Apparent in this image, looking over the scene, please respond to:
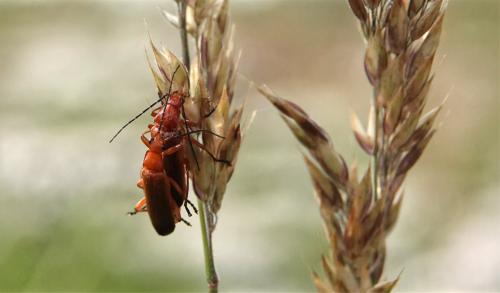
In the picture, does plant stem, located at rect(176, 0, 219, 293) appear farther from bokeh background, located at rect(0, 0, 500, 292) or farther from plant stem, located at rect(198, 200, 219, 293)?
bokeh background, located at rect(0, 0, 500, 292)

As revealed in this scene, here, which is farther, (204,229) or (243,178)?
(243,178)

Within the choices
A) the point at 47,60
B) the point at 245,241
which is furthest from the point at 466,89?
the point at 47,60

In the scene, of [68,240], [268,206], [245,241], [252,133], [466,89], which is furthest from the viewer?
[466,89]

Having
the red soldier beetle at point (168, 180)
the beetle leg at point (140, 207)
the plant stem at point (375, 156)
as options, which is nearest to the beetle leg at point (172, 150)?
the red soldier beetle at point (168, 180)

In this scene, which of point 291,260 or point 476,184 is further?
point 476,184

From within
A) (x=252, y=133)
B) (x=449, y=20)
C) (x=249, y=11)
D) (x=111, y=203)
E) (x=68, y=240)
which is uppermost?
(x=249, y=11)

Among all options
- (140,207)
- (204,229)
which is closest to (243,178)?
(140,207)

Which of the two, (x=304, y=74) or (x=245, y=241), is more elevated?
(x=304, y=74)

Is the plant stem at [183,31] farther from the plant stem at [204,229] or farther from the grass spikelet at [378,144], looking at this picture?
the grass spikelet at [378,144]

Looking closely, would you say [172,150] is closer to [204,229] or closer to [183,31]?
[183,31]

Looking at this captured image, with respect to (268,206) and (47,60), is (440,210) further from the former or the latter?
(47,60)
